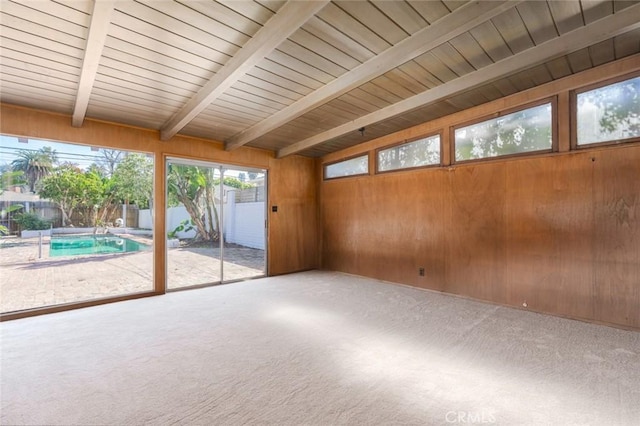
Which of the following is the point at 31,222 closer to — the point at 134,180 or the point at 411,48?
the point at 134,180

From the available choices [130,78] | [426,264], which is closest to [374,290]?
[426,264]

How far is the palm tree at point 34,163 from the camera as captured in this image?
3486mm

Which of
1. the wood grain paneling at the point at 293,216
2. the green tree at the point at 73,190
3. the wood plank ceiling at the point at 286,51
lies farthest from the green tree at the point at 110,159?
the wood grain paneling at the point at 293,216

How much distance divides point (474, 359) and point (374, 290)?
7.38 feet

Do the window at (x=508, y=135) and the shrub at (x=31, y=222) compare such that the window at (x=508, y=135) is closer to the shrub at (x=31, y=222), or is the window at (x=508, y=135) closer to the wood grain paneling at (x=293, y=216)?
the wood grain paneling at (x=293, y=216)

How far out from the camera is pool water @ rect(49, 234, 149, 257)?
12.5 ft

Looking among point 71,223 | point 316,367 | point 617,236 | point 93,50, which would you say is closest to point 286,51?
point 93,50

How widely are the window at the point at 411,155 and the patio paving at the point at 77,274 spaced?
3.34 metres

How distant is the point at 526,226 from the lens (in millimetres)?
3533

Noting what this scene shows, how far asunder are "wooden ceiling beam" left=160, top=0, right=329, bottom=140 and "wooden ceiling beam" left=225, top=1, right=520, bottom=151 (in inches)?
34.8

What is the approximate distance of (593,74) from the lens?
9.91 feet

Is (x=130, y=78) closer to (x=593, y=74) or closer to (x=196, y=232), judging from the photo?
(x=196, y=232)

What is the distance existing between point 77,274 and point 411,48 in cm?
506

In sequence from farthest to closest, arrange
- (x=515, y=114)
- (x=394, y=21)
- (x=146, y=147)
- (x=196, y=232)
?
(x=196, y=232)
(x=146, y=147)
(x=515, y=114)
(x=394, y=21)
